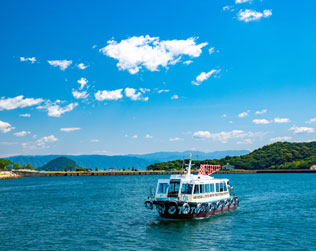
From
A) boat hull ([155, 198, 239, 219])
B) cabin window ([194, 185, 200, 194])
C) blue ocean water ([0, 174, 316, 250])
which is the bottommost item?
blue ocean water ([0, 174, 316, 250])

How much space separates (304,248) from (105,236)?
20.5 m

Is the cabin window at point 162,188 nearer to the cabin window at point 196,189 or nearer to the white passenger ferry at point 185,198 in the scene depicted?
the white passenger ferry at point 185,198

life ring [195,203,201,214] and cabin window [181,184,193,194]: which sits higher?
cabin window [181,184,193,194]

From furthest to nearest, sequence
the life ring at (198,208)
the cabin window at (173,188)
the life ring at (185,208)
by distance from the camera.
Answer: the cabin window at (173,188) → the life ring at (198,208) → the life ring at (185,208)

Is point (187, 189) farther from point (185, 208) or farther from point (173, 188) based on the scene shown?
point (185, 208)

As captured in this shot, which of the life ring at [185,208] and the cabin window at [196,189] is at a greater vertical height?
the cabin window at [196,189]

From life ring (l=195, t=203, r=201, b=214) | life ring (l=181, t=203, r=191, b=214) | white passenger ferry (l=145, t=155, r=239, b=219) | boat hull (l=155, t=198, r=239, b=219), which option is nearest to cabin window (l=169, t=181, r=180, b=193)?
white passenger ferry (l=145, t=155, r=239, b=219)

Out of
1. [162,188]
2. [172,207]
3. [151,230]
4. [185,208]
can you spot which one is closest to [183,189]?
[162,188]

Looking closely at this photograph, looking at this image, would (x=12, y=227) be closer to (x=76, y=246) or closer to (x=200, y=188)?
(x=76, y=246)

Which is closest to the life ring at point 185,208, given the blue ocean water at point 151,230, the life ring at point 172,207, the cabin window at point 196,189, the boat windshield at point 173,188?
the life ring at point 172,207

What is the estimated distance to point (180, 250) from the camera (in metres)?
30.7

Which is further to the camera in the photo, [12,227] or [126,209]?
[126,209]

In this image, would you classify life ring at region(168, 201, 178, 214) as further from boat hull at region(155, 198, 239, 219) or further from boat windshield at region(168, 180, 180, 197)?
boat windshield at region(168, 180, 180, 197)

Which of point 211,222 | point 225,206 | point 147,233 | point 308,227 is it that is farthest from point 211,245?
point 225,206
